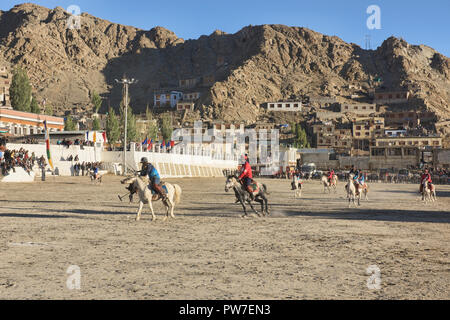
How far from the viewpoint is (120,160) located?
57.5 meters

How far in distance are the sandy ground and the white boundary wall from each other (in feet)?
120

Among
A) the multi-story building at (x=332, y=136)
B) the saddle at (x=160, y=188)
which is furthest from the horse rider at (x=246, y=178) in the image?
the multi-story building at (x=332, y=136)

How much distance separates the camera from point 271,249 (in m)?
10.8

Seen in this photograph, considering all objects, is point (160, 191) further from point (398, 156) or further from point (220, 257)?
point (398, 156)

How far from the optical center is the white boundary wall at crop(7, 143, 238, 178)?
51.9m

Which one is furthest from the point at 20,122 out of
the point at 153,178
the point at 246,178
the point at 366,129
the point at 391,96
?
the point at 391,96

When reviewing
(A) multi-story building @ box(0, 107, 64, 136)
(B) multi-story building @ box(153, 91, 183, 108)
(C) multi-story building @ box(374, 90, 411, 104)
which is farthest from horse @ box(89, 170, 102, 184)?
(C) multi-story building @ box(374, 90, 411, 104)

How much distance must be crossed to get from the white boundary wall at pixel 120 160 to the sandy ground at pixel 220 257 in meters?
36.6

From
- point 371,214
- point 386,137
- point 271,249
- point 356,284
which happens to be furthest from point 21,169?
point 386,137

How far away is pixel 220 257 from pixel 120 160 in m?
50.0

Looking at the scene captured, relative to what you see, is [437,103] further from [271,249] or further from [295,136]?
[271,249]

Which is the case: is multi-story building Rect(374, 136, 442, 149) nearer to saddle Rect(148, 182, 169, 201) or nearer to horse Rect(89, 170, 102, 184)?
horse Rect(89, 170, 102, 184)

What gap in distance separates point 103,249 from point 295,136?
5232 inches

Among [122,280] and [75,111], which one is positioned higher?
[75,111]
